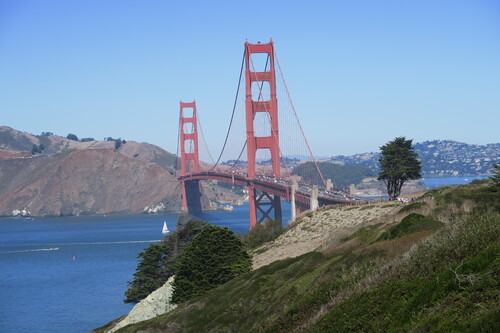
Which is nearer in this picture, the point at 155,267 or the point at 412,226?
the point at 412,226

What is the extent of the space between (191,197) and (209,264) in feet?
459

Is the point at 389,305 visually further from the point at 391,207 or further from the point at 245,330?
the point at 391,207

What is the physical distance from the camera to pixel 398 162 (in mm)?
49500

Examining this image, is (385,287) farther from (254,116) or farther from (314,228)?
(254,116)

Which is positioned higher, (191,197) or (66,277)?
(191,197)

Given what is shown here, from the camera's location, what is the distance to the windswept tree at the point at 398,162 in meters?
49.4

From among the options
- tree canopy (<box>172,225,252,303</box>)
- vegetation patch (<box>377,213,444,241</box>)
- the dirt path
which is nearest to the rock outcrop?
tree canopy (<box>172,225,252,303</box>)

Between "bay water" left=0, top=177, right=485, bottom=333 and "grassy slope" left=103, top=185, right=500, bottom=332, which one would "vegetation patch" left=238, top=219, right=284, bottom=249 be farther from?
"grassy slope" left=103, top=185, right=500, bottom=332

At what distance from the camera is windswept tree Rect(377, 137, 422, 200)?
4938 centimetres

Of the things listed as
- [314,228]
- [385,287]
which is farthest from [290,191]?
[385,287]

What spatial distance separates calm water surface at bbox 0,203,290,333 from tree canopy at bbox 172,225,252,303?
18682 millimetres

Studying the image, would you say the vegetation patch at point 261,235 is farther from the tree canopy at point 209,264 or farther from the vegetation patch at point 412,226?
the vegetation patch at point 412,226

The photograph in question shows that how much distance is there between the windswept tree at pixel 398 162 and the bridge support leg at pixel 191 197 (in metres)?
117

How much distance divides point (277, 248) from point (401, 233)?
57.6 feet
